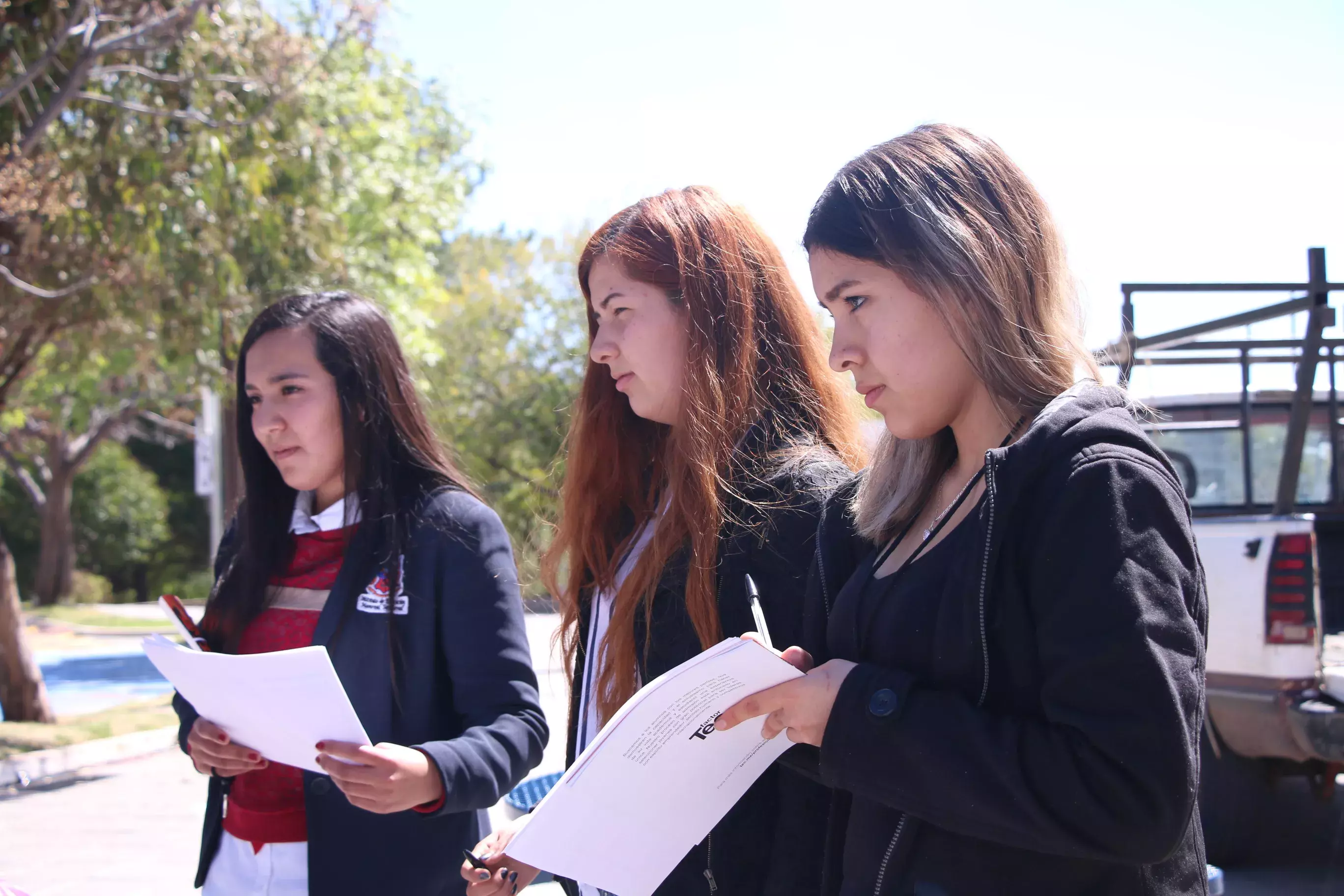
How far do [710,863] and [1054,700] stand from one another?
73 cm

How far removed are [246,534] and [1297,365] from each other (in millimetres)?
4647

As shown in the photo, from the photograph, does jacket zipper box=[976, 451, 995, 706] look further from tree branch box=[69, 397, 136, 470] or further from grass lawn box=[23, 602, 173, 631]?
tree branch box=[69, 397, 136, 470]

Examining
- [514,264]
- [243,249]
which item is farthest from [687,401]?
[514,264]

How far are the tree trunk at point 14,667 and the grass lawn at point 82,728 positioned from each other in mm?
110

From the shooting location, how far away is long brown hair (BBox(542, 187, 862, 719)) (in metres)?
1.89

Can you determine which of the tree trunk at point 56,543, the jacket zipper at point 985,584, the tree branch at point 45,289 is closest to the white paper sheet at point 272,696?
the jacket zipper at point 985,584

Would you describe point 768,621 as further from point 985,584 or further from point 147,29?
point 147,29

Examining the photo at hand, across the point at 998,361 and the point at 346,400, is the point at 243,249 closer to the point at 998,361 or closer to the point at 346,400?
the point at 346,400

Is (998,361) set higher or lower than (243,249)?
lower

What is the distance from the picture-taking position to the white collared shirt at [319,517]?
2.42m

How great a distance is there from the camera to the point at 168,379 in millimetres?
14891

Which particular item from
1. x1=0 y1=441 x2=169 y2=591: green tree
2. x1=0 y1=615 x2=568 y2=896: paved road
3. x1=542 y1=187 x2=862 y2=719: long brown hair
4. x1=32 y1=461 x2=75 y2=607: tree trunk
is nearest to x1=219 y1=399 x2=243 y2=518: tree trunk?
x1=0 y1=615 x2=568 y2=896: paved road

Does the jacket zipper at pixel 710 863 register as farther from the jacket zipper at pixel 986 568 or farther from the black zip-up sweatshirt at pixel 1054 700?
the jacket zipper at pixel 986 568

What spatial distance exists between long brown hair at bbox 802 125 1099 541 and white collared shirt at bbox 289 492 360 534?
4.30 ft
